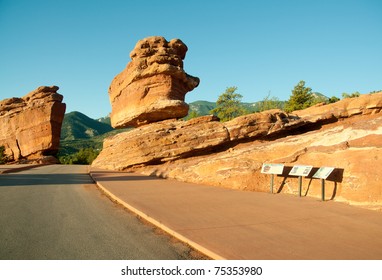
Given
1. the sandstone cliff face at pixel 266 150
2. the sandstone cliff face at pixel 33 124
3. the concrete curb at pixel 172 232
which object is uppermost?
the sandstone cliff face at pixel 33 124

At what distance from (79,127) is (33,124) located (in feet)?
430

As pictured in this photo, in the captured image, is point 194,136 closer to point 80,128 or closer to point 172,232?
point 172,232

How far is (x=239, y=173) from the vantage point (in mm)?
11391

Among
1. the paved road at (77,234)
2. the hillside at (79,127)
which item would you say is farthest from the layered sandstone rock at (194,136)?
the hillside at (79,127)

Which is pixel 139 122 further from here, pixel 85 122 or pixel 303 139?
pixel 85 122

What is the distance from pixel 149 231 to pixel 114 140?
1860cm

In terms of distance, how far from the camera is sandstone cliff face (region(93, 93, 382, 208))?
28.1ft

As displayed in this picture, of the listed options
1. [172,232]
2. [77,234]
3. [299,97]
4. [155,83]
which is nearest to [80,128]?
[299,97]

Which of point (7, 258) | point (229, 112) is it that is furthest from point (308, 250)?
point (229, 112)

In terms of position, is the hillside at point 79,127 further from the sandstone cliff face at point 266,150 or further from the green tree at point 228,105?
the sandstone cliff face at point 266,150

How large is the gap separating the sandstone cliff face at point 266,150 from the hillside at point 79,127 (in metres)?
141

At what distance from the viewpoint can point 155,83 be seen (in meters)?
23.2

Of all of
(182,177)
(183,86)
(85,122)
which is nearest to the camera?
(182,177)

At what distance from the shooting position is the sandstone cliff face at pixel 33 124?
46.8 metres
